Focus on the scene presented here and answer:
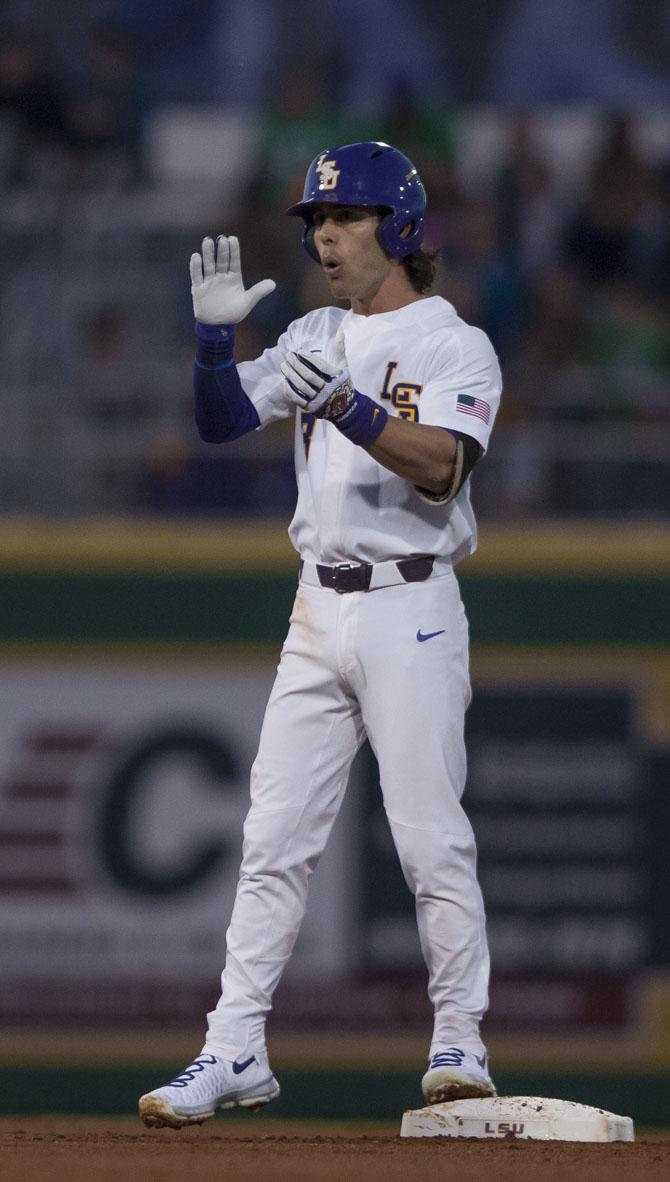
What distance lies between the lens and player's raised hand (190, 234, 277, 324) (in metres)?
4.46

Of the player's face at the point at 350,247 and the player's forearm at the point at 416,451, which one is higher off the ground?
the player's face at the point at 350,247

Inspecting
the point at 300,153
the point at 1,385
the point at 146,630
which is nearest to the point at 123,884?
the point at 146,630

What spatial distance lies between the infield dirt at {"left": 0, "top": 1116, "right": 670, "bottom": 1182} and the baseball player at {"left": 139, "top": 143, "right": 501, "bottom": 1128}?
21 centimetres

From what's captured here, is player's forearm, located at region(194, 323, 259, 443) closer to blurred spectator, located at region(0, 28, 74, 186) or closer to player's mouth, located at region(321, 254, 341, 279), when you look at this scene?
player's mouth, located at region(321, 254, 341, 279)

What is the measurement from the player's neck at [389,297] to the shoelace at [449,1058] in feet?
6.06

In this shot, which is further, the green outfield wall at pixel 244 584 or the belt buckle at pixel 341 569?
the green outfield wall at pixel 244 584

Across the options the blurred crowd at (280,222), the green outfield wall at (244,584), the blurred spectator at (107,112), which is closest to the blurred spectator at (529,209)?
the blurred crowd at (280,222)

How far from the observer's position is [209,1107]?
4.27m

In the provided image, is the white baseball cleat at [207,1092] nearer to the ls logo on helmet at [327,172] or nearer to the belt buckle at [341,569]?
the belt buckle at [341,569]

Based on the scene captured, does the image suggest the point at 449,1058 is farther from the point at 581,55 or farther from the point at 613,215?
the point at 581,55

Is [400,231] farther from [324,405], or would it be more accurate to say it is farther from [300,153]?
[300,153]

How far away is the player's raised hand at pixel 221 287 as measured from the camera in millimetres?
4461

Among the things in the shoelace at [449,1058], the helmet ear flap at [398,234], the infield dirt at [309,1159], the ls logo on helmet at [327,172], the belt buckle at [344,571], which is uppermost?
the ls logo on helmet at [327,172]

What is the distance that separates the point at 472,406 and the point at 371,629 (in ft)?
1.94
